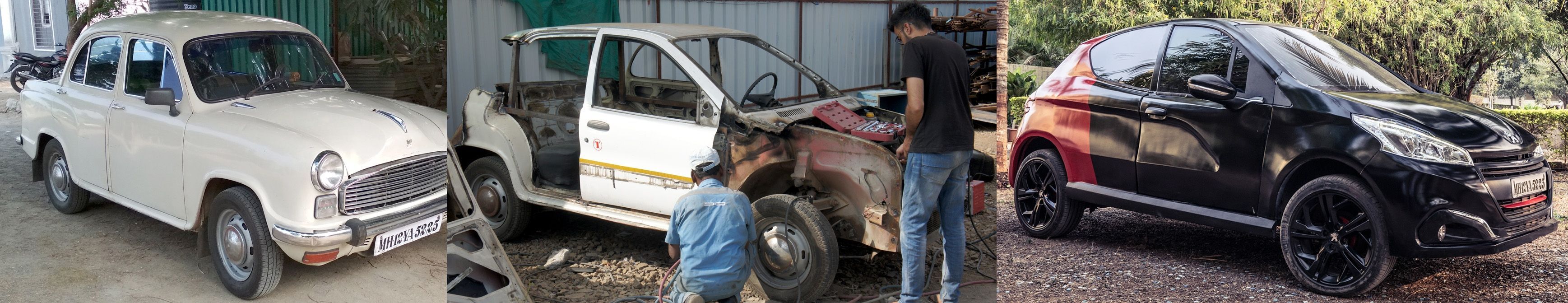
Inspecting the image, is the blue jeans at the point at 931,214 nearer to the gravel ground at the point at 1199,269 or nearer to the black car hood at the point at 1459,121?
the gravel ground at the point at 1199,269

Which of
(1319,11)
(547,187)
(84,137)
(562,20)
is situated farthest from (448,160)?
(1319,11)

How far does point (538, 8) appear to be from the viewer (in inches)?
103

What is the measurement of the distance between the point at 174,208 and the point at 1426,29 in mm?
3890

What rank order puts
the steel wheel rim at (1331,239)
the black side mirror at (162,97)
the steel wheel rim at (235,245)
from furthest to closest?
1. the steel wheel rim at (235,245)
2. the black side mirror at (162,97)
3. the steel wheel rim at (1331,239)

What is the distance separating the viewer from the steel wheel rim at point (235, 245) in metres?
3.00

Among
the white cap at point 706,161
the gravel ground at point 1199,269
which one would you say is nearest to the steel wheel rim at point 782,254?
the white cap at point 706,161

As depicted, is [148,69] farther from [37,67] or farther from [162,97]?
[37,67]

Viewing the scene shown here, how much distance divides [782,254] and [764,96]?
54 centimetres

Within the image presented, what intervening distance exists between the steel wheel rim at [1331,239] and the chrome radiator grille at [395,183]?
2589 mm

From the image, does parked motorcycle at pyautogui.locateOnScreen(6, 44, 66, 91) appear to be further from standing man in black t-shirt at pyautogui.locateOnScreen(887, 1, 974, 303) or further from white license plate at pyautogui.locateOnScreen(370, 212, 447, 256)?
standing man in black t-shirt at pyautogui.locateOnScreen(887, 1, 974, 303)

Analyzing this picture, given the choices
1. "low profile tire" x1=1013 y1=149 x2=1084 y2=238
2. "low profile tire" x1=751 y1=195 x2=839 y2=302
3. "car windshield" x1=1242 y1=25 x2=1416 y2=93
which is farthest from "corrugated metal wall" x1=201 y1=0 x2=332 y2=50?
"car windshield" x1=1242 y1=25 x2=1416 y2=93

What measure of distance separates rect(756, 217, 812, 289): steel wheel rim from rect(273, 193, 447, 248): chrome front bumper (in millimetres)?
1104

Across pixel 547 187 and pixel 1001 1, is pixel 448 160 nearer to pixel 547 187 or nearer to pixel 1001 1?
pixel 547 187

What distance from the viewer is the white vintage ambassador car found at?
252cm
